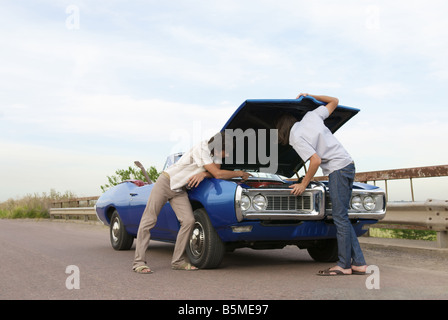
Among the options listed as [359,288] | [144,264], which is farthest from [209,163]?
[359,288]

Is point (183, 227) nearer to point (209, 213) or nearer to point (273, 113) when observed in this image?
point (209, 213)

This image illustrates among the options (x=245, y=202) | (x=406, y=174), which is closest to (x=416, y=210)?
(x=406, y=174)

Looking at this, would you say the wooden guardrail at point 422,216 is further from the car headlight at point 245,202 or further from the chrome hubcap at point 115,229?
the chrome hubcap at point 115,229

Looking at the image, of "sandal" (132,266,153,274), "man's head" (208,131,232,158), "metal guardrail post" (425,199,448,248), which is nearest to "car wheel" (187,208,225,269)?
"sandal" (132,266,153,274)

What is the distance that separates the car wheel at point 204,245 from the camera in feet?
19.1

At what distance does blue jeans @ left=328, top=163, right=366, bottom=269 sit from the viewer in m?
5.44

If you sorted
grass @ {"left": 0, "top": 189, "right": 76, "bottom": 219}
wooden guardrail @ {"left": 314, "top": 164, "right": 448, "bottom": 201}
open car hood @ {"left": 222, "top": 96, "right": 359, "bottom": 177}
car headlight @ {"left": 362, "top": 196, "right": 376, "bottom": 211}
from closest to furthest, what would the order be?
open car hood @ {"left": 222, "top": 96, "right": 359, "bottom": 177}, car headlight @ {"left": 362, "top": 196, "right": 376, "bottom": 211}, wooden guardrail @ {"left": 314, "top": 164, "right": 448, "bottom": 201}, grass @ {"left": 0, "top": 189, "right": 76, "bottom": 219}

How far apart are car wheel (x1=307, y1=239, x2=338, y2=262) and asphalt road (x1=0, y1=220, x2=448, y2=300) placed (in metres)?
0.12

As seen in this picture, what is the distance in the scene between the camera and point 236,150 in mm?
6605

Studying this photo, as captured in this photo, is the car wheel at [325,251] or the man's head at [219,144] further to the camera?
the car wheel at [325,251]

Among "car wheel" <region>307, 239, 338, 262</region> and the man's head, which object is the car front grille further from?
"car wheel" <region>307, 239, 338, 262</region>

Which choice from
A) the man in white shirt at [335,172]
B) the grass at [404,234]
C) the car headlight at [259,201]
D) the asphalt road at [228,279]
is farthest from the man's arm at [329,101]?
the grass at [404,234]

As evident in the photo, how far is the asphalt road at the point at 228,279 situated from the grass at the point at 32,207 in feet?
56.3

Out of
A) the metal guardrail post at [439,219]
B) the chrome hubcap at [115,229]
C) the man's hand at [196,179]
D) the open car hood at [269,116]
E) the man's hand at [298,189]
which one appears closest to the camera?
the man's hand at [298,189]
